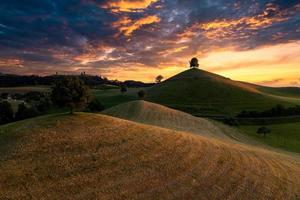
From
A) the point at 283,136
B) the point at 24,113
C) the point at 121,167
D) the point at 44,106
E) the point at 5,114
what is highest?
the point at 121,167

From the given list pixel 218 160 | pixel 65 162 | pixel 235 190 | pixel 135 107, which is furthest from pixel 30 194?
pixel 135 107

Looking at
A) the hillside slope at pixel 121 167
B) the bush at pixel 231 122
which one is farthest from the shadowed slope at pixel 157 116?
the hillside slope at pixel 121 167

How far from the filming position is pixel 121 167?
27.2 metres

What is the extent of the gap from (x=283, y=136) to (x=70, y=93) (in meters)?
61.1

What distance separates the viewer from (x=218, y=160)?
33.4m

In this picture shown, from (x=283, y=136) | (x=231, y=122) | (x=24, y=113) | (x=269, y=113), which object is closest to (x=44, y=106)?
(x=24, y=113)

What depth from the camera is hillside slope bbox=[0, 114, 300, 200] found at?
22675mm

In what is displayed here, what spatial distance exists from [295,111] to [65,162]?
335 feet

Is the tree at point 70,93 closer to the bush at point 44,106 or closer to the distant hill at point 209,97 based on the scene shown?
the bush at point 44,106

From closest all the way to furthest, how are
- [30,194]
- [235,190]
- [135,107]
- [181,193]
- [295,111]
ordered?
[30,194] → [181,193] → [235,190] → [135,107] → [295,111]

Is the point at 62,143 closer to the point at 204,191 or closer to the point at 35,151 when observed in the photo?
the point at 35,151

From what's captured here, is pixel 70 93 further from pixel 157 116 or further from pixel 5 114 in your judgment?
pixel 5 114

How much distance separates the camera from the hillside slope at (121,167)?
22.7 metres

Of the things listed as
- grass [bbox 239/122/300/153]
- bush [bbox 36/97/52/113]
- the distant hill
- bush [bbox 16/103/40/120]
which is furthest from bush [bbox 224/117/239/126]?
bush [bbox 36/97/52/113]
